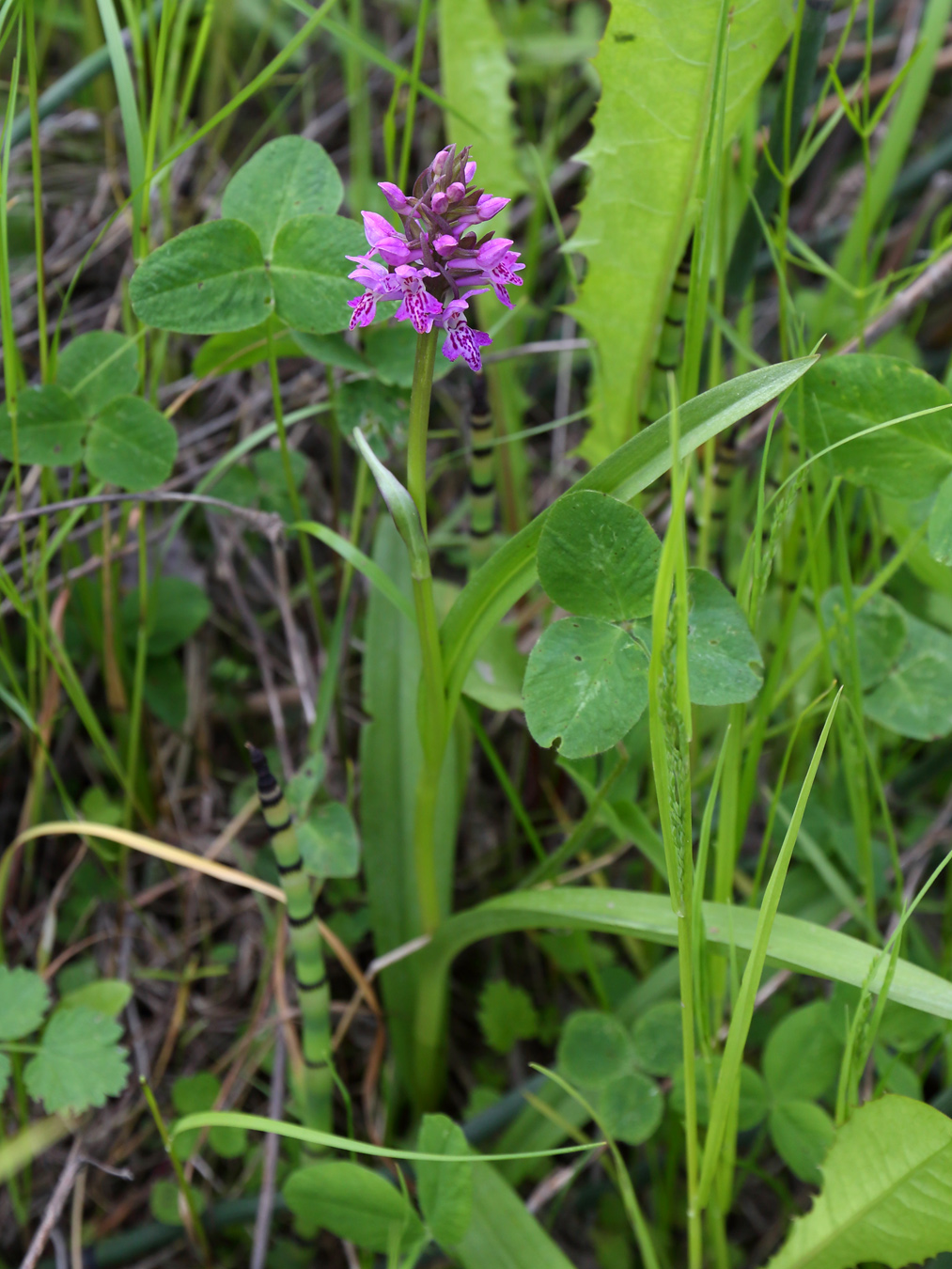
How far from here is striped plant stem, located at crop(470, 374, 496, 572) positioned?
4.78ft

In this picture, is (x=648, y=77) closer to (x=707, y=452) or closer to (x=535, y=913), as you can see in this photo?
(x=707, y=452)

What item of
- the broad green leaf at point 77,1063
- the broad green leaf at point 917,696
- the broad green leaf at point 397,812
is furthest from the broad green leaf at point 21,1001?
the broad green leaf at point 917,696

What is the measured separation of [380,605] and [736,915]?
0.73m

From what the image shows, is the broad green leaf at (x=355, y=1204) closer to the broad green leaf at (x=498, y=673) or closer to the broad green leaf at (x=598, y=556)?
the broad green leaf at (x=498, y=673)

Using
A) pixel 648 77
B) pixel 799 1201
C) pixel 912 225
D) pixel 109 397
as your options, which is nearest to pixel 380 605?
pixel 109 397

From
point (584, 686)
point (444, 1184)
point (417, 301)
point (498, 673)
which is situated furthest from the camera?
point (498, 673)

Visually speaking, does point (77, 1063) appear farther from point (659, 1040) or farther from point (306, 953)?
point (659, 1040)

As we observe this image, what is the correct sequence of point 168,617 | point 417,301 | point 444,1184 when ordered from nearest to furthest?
point 417,301
point 444,1184
point 168,617

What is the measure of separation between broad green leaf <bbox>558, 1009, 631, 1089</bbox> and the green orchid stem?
814 millimetres

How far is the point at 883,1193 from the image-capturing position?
1013 mm

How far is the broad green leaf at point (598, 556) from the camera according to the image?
1.00 meters

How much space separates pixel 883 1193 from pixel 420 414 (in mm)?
934

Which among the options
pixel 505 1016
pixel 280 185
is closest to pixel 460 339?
pixel 280 185

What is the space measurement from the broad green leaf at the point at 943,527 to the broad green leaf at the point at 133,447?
98cm
